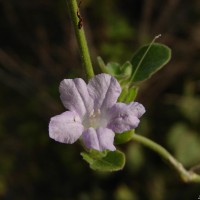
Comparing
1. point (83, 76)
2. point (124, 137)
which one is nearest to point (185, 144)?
point (83, 76)

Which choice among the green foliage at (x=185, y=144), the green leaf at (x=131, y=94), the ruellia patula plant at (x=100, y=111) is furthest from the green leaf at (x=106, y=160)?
the green foliage at (x=185, y=144)

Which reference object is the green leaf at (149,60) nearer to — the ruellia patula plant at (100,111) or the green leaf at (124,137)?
the ruellia patula plant at (100,111)

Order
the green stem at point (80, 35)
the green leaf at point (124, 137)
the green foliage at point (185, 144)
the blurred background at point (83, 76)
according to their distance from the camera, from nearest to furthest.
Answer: the green stem at point (80, 35)
the green leaf at point (124, 137)
the green foliage at point (185, 144)
the blurred background at point (83, 76)

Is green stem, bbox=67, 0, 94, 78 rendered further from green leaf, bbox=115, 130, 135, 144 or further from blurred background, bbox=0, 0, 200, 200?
blurred background, bbox=0, 0, 200, 200

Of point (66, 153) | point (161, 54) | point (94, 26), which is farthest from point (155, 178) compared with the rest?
point (161, 54)

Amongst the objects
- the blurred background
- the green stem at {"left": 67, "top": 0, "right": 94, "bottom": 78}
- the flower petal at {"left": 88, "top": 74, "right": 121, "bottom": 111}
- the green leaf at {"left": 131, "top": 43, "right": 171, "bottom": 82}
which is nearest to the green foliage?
the blurred background

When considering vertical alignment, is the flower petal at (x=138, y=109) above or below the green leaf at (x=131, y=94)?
above
